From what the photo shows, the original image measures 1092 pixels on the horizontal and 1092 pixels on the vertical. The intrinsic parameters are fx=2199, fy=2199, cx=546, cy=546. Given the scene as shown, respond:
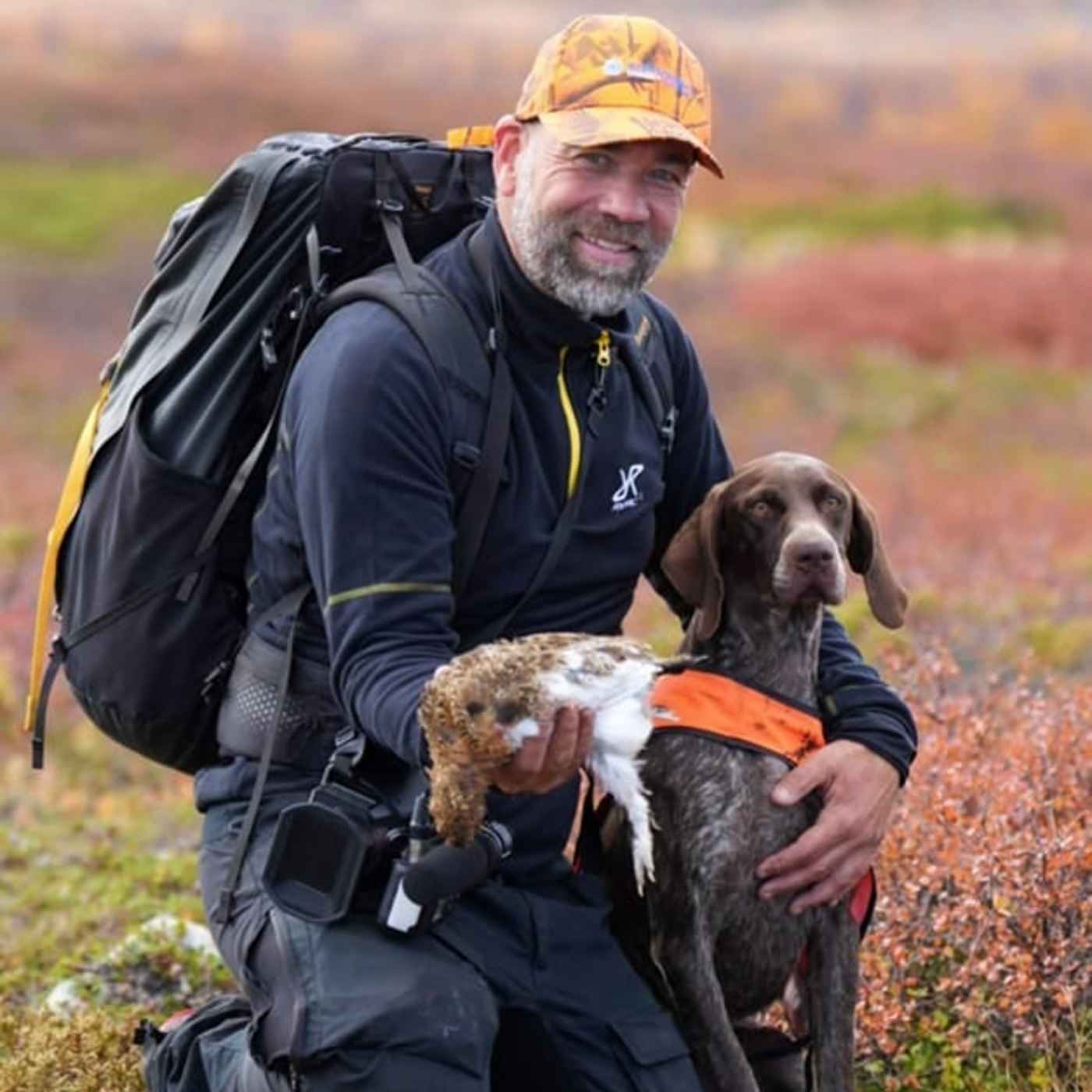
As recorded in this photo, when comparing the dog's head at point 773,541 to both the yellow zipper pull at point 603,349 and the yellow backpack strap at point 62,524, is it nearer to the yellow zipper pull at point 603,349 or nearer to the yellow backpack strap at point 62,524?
the yellow zipper pull at point 603,349

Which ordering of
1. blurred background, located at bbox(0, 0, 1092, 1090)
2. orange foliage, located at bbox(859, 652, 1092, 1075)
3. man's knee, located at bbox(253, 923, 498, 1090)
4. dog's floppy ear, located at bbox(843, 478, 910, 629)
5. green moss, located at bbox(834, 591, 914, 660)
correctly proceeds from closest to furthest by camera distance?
man's knee, located at bbox(253, 923, 498, 1090)
dog's floppy ear, located at bbox(843, 478, 910, 629)
orange foliage, located at bbox(859, 652, 1092, 1075)
blurred background, located at bbox(0, 0, 1092, 1090)
green moss, located at bbox(834, 591, 914, 660)

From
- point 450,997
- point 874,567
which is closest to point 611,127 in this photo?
point 874,567

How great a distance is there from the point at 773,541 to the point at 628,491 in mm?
286

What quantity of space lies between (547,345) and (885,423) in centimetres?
1484

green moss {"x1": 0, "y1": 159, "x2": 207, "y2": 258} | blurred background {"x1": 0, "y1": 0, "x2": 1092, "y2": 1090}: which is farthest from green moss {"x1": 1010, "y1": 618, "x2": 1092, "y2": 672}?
green moss {"x1": 0, "y1": 159, "x2": 207, "y2": 258}

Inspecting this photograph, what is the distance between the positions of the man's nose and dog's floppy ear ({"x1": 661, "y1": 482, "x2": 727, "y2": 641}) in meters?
0.55

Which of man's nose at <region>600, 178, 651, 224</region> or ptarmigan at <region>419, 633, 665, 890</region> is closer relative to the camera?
ptarmigan at <region>419, 633, 665, 890</region>

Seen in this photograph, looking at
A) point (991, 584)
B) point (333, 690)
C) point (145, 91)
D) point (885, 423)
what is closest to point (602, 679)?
point (333, 690)

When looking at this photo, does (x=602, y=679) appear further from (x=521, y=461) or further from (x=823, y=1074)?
(x=823, y=1074)

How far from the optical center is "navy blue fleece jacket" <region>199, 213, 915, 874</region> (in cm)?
367

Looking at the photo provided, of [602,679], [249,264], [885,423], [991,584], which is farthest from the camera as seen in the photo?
[885,423]

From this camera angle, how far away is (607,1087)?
12.7 feet

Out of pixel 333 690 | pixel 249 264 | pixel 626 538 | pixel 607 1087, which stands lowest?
pixel 607 1087

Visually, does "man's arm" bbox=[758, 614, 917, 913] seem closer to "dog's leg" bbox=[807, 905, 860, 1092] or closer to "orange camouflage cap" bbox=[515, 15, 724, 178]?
"dog's leg" bbox=[807, 905, 860, 1092]
